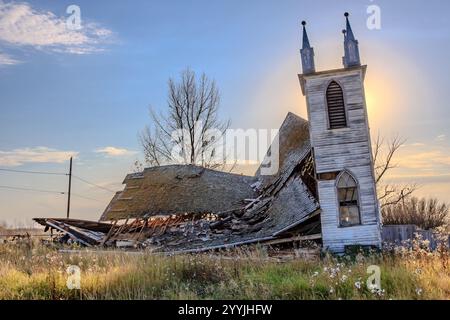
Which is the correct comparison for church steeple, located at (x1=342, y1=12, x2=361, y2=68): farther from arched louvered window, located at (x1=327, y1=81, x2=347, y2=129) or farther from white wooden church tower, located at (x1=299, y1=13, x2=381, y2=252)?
arched louvered window, located at (x1=327, y1=81, x2=347, y2=129)

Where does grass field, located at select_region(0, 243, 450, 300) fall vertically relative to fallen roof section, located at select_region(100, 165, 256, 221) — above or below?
below

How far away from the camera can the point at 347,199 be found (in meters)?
18.7

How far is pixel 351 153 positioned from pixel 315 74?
389cm

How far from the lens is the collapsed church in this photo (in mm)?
18547

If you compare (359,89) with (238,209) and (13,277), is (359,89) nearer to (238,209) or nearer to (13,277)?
(238,209)

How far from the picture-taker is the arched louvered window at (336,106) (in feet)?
63.4

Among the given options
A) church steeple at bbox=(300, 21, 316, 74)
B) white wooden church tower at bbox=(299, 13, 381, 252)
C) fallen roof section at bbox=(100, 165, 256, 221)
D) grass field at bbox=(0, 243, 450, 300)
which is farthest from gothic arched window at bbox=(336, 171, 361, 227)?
fallen roof section at bbox=(100, 165, 256, 221)

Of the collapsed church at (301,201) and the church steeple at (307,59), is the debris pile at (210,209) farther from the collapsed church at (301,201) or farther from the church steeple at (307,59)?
the church steeple at (307,59)
